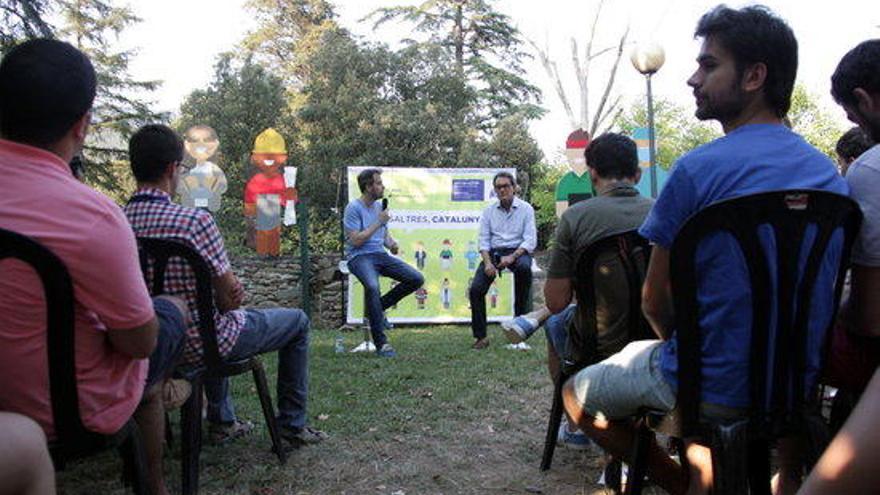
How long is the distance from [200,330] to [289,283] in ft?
29.0

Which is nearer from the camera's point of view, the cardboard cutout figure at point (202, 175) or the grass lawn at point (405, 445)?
→ the grass lawn at point (405, 445)

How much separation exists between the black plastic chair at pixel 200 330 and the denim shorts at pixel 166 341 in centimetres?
42

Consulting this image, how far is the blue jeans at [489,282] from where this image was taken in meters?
7.16

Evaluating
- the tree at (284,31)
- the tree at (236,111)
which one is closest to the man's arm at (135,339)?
the tree at (236,111)

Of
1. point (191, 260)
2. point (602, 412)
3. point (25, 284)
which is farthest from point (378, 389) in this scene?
point (25, 284)

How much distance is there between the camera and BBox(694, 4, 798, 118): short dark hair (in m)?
1.75

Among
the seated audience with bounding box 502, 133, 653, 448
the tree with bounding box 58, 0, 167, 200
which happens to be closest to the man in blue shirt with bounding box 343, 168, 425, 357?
the seated audience with bounding box 502, 133, 653, 448

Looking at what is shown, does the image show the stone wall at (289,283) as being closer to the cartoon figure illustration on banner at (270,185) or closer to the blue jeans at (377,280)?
the cartoon figure illustration on banner at (270,185)

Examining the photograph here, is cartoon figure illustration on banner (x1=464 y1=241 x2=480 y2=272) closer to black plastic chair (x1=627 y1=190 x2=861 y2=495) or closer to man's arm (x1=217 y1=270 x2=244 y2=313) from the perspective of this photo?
man's arm (x1=217 y1=270 x2=244 y2=313)

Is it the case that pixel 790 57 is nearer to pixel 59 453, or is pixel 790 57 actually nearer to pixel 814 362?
pixel 814 362

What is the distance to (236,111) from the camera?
19.2m

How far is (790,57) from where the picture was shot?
1767 mm

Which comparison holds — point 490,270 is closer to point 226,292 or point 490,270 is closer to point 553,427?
point 553,427

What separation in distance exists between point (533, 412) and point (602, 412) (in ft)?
7.71
